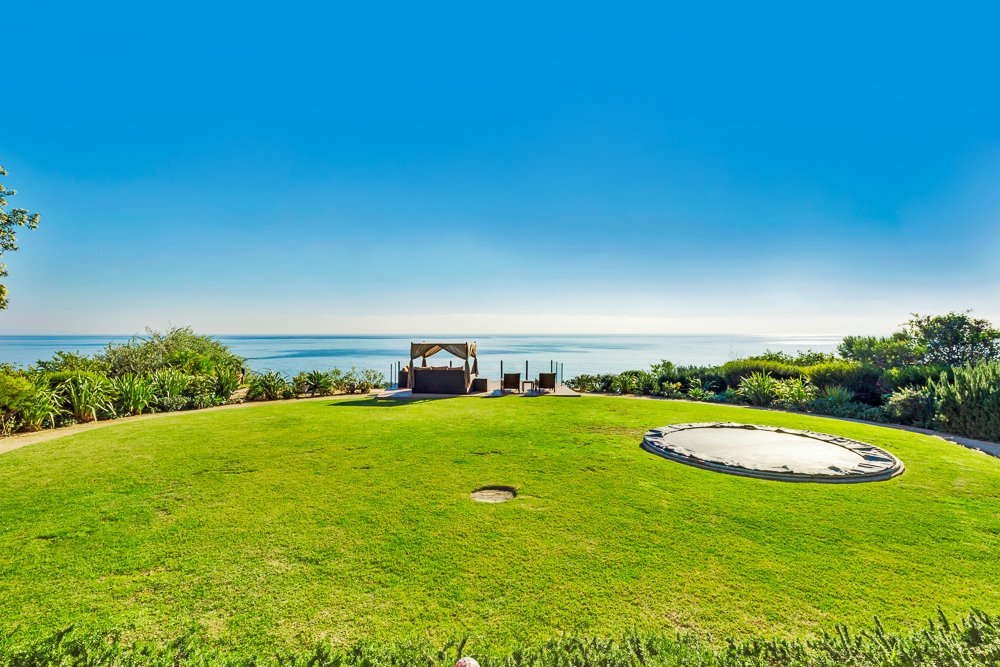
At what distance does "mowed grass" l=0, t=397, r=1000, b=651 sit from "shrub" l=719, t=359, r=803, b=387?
909cm

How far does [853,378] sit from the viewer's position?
14.1 m

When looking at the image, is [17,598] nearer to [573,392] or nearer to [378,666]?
[378,666]

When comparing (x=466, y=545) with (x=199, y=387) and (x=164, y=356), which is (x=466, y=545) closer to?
(x=199, y=387)

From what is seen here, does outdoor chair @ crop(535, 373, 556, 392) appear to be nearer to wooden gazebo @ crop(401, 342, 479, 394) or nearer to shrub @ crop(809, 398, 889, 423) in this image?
wooden gazebo @ crop(401, 342, 479, 394)

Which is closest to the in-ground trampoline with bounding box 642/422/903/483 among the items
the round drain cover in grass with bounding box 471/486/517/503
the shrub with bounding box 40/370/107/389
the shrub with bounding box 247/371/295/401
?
the round drain cover in grass with bounding box 471/486/517/503

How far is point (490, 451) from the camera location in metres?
7.23

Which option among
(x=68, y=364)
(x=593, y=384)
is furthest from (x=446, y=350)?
(x=68, y=364)

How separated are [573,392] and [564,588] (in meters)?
12.9

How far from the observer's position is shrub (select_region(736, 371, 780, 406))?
13.4 meters

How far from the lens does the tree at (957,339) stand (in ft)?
52.3

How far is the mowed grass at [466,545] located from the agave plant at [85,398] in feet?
11.7

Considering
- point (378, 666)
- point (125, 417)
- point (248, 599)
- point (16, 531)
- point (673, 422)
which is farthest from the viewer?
point (125, 417)

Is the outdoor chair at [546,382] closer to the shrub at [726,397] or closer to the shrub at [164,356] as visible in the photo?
the shrub at [726,397]

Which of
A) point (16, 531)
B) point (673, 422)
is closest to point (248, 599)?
point (16, 531)
